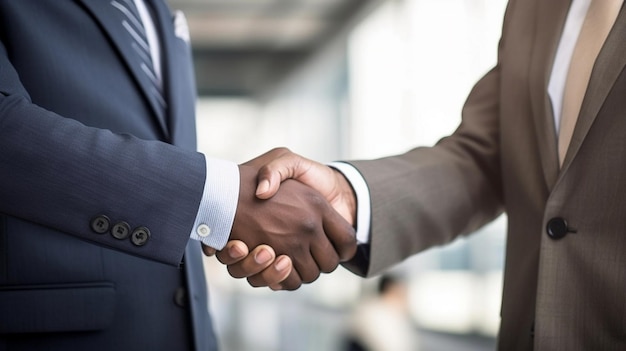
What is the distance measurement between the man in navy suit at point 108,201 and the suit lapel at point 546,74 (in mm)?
555

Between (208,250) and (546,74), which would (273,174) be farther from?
(546,74)

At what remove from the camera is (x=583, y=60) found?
190cm

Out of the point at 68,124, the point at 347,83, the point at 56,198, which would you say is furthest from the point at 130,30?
the point at 347,83

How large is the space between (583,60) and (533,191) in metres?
0.32

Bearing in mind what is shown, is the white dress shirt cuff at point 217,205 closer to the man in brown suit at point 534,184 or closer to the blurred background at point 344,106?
the man in brown suit at point 534,184

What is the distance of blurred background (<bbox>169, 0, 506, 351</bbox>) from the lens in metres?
7.69

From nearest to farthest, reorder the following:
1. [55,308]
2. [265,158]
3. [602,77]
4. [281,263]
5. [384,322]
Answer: [602,77], [55,308], [281,263], [265,158], [384,322]

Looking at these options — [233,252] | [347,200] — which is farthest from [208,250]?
[347,200]

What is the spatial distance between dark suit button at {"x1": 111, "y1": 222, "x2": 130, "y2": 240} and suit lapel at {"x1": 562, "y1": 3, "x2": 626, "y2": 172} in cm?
97

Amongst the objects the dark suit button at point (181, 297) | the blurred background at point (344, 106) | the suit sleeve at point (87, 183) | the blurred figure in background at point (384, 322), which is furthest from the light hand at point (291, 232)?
the blurred background at point (344, 106)

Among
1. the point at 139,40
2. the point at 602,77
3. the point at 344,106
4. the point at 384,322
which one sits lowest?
the point at 384,322

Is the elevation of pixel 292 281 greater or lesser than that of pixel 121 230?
lesser

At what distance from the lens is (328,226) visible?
2146mm

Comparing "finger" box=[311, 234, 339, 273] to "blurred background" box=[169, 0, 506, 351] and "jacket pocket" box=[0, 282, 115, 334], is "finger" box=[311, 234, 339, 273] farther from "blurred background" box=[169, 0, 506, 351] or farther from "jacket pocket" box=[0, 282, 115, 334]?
"blurred background" box=[169, 0, 506, 351]
